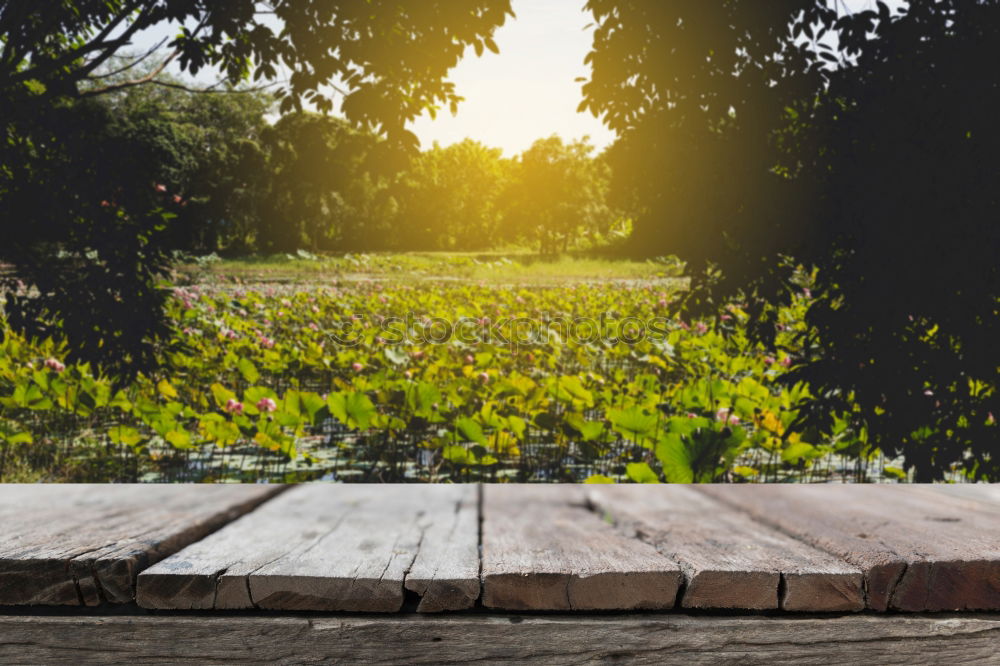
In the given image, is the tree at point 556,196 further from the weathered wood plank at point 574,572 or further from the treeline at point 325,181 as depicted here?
the weathered wood plank at point 574,572

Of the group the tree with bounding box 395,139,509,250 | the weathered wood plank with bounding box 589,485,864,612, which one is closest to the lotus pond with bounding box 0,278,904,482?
the tree with bounding box 395,139,509,250

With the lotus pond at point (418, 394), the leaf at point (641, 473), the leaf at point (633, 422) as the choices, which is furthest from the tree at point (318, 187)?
the leaf at point (641, 473)

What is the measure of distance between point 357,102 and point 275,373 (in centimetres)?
95

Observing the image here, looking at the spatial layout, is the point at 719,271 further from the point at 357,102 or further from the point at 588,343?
the point at 357,102

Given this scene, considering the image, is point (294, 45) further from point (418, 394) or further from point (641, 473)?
point (641, 473)

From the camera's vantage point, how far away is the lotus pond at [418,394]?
7.71 ft

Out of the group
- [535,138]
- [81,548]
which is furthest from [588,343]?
[81,548]

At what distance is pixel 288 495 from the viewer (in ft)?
4.89

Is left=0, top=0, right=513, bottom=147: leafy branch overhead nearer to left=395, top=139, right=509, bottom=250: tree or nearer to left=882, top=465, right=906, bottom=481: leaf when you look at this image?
left=395, top=139, right=509, bottom=250: tree

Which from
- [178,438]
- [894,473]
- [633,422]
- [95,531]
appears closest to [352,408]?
[178,438]

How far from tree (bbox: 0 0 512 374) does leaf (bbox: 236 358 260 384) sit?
0.91 feet

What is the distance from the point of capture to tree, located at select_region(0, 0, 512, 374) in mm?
2213

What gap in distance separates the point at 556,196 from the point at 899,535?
139 cm

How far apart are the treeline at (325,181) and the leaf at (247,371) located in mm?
397
